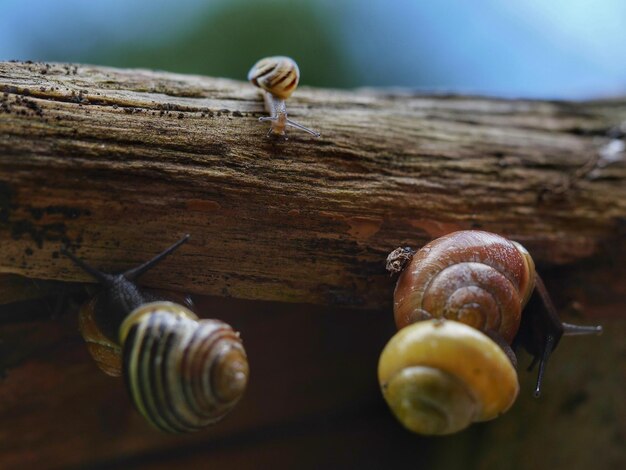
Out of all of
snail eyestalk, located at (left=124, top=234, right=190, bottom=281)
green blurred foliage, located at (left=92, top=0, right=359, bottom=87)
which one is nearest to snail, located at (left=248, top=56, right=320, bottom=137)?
snail eyestalk, located at (left=124, top=234, right=190, bottom=281)

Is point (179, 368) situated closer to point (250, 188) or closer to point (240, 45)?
point (250, 188)

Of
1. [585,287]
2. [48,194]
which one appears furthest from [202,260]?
[585,287]

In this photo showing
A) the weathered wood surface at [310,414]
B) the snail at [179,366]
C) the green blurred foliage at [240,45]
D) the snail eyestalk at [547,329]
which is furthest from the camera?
the green blurred foliage at [240,45]

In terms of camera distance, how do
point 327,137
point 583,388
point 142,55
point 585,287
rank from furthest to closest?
point 142,55
point 583,388
point 585,287
point 327,137

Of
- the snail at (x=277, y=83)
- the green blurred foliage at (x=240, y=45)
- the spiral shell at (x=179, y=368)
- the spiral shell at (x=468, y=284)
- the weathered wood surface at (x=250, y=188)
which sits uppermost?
the green blurred foliage at (x=240, y=45)

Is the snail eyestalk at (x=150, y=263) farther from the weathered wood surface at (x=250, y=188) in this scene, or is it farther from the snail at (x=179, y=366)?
the snail at (x=179, y=366)

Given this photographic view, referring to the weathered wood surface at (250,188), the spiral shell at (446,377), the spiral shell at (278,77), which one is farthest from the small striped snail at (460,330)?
the spiral shell at (278,77)

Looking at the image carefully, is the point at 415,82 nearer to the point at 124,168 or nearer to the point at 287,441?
the point at 287,441
